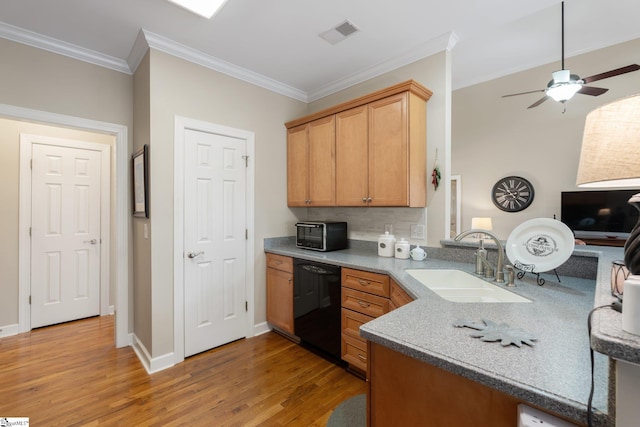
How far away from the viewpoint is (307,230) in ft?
10.0

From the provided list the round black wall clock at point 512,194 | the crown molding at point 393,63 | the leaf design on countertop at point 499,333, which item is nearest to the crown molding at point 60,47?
the crown molding at point 393,63

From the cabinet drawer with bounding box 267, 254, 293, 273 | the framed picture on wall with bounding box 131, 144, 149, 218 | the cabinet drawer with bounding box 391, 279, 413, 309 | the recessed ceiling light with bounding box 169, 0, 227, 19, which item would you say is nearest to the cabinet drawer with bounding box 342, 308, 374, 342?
the cabinet drawer with bounding box 391, 279, 413, 309

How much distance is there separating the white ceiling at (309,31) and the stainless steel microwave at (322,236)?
61.9 inches

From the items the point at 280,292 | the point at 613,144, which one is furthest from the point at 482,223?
the point at 613,144

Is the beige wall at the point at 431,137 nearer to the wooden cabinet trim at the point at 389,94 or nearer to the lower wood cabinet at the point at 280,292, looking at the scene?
the wooden cabinet trim at the point at 389,94

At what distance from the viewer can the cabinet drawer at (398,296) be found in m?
1.78

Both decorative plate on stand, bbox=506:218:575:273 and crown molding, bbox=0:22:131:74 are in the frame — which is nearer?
decorative plate on stand, bbox=506:218:575:273

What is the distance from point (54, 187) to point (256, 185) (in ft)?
7.85

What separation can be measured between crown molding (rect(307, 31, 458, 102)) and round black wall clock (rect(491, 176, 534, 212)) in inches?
98.5

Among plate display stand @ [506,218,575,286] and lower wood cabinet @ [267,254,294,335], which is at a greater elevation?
plate display stand @ [506,218,575,286]

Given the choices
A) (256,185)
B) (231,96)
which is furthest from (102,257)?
(231,96)

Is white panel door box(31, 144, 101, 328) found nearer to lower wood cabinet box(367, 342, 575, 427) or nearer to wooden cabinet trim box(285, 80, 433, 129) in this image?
wooden cabinet trim box(285, 80, 433, 129)

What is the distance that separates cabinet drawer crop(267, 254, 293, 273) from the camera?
2914mm

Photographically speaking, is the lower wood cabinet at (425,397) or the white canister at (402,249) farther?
the white canister at (402,249)
